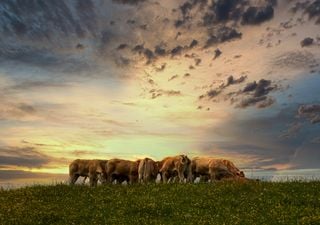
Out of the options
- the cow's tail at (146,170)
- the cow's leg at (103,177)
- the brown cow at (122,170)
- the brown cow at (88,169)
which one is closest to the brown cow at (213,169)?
the cow's tail at (146,170)

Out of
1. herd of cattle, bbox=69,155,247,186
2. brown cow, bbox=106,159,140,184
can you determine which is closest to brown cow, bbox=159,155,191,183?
herd of cattle, bbox=69,155,247,186

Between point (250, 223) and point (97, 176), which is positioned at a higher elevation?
point (97, 176)

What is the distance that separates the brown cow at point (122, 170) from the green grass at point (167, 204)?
12.8 metres

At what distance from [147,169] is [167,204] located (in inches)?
740

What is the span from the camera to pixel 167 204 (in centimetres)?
3269

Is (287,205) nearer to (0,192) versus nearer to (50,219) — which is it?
(50,219)

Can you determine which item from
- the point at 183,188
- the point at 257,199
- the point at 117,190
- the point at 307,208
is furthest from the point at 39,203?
the point at 307,208

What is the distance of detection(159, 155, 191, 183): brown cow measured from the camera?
5019 cm

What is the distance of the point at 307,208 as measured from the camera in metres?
30.6

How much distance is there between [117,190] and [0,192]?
8857 mm

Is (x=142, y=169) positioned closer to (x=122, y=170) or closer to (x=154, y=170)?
(x=154, y=170)

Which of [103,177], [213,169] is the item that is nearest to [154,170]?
[103,177]

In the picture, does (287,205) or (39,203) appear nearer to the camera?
(287,205)

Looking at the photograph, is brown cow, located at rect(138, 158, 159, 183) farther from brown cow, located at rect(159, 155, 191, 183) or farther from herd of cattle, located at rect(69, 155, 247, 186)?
brown cow, located at rect(159, 155, 191, 183)
